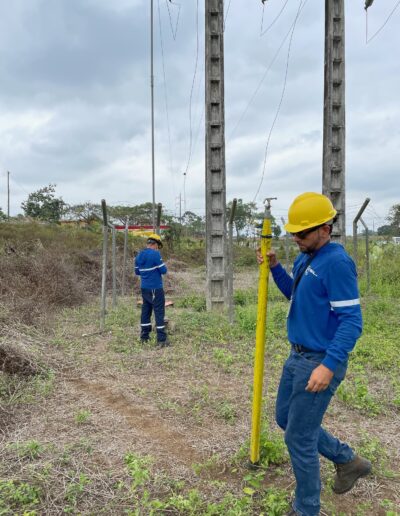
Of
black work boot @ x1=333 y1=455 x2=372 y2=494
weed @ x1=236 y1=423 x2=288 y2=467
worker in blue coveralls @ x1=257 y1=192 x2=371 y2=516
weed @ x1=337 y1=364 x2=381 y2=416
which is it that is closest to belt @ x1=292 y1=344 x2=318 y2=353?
worker in blue coveralls @ x1=257 y1=192 x2=371 y2=516

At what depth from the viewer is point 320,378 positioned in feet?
7.31

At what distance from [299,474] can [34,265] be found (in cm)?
891

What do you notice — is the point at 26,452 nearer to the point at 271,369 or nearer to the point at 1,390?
the point at 1,390

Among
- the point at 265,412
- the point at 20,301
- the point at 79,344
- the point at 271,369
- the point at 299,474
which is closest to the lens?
the point at 299,474

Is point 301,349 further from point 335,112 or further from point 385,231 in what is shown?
point 385,231

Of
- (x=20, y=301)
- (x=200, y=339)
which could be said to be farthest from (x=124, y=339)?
(x=20, y=301)

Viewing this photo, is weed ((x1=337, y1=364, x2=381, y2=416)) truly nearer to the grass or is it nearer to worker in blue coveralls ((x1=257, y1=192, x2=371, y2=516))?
the grass

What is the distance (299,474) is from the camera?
2424 millimetres

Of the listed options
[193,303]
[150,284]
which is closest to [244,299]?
[193,303]

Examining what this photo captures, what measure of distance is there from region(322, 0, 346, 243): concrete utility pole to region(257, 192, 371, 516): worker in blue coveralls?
Answer: 6.82m

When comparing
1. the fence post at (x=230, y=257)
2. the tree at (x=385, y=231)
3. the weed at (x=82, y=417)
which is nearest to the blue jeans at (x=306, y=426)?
the weed at (x=82, y=417)

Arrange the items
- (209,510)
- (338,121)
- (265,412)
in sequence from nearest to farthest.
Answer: (209,510)
(265,412)
(338,121)

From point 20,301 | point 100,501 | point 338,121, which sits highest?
point 338,121

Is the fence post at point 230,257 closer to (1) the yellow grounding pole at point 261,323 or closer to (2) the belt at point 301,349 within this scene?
(1) the yellow grounding pole at point 261,323
